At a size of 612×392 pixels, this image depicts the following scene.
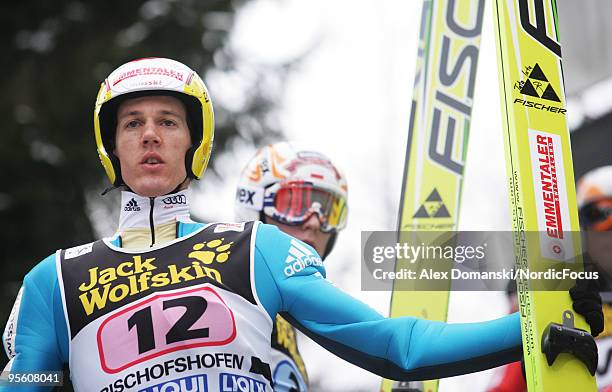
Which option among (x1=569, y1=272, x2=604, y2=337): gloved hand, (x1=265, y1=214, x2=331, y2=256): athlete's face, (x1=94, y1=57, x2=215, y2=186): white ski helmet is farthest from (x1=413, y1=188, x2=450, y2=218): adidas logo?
(x1=569, y1=272, x2=604, y2=337): gloved hand

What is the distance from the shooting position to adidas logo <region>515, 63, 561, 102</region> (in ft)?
12.3

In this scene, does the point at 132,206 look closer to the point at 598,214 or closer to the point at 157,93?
the point at 157,93

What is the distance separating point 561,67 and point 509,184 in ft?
1.61

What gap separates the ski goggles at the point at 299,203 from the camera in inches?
235

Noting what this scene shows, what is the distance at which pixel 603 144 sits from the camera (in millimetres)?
5949

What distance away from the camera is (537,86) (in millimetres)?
3770

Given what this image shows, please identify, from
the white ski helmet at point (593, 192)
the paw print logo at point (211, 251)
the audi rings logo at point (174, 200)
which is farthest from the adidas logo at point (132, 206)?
the white ski helmet at point (593, 192)

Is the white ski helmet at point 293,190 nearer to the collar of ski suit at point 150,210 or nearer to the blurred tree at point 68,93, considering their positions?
the collar of ski suit at point 150,210

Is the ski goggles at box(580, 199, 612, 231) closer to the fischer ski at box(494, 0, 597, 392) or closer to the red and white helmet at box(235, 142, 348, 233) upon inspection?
the red and white helmet at box(235, 142, 348, 233)

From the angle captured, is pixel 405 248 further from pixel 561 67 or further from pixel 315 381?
pixel 315 381

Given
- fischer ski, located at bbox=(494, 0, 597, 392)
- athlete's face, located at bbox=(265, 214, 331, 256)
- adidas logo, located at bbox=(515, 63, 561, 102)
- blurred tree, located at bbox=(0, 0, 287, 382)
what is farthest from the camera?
blurred tree, located at bbox=(0, 0, 287, 382)

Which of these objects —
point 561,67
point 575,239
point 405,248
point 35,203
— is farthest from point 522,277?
point 35,203

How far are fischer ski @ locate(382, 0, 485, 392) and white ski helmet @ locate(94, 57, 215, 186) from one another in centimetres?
159

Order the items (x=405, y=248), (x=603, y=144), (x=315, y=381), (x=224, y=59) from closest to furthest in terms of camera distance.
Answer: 1. (x=405, y=248)
2. (x=603, y=144)
3. (x=224, y=59)
4. (x=315, y=381)
